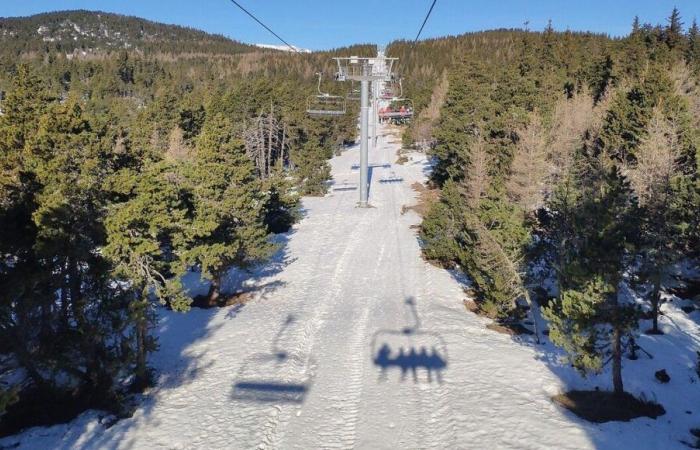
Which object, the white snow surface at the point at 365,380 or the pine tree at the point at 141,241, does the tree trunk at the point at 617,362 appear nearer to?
the white snow surface at the point at 365,380

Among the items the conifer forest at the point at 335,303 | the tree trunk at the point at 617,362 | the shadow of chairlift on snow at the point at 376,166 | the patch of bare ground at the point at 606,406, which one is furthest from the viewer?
the shadow of chairlift on snow at the point at 376,166

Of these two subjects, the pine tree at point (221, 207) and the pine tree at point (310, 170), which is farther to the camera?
the pine tree at point (310, 170)

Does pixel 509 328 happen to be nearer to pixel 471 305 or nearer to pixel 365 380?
pixel 471 305

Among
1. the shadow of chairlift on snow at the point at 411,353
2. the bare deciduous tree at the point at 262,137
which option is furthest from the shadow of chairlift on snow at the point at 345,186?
the shadow of chairlift on snow at the point at 411,353

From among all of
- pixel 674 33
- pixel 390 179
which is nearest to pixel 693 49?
pixel 674 33

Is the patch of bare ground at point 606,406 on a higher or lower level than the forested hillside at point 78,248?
lower

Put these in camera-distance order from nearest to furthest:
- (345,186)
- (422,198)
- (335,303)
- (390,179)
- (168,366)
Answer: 1. (168,366)
2. (335,303)
3. (422,198)
4. (345,186)
5. (390,179)

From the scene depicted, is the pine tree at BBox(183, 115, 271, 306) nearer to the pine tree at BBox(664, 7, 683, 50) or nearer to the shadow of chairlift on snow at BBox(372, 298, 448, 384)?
the shadow of chairlift on snow at BBox(372, 298, 448, 384)
